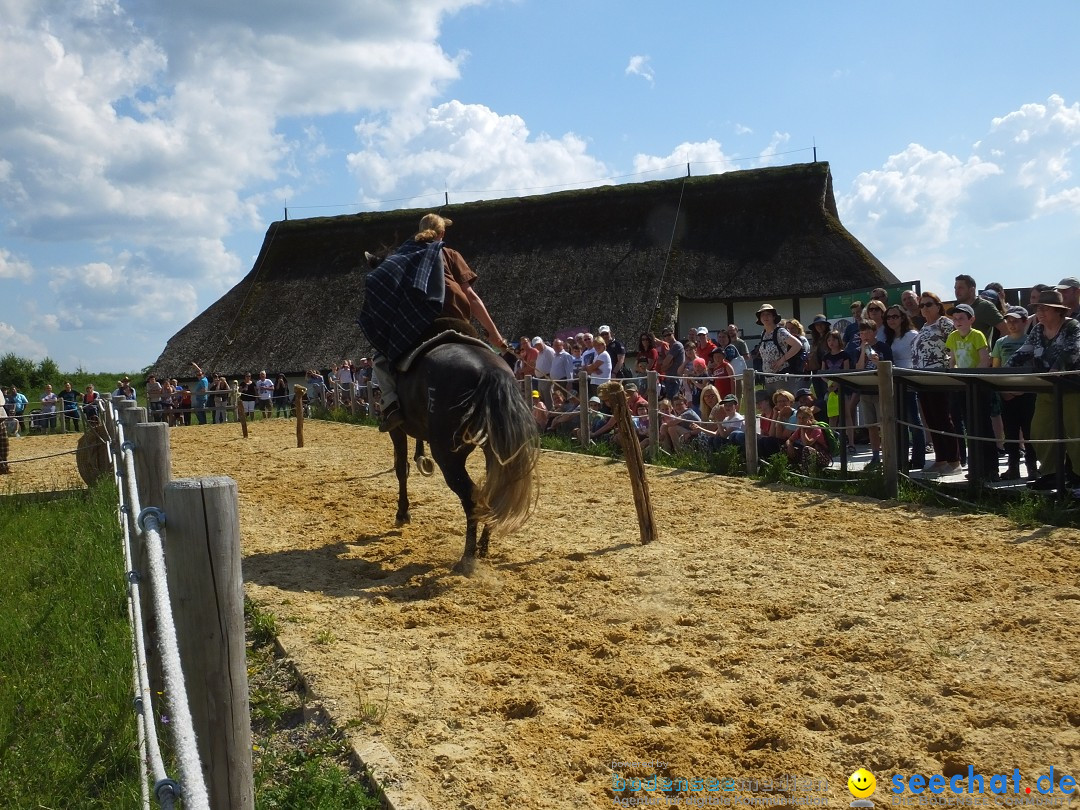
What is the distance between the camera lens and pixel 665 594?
5.56 m

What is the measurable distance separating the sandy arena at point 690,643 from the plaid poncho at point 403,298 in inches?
64.1

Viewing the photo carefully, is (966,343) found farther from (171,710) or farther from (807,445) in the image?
(171,710)

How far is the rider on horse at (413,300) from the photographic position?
6.94 metres

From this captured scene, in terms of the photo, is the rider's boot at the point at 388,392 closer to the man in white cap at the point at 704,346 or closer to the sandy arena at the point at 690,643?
the sandy arena at the point at 690,643

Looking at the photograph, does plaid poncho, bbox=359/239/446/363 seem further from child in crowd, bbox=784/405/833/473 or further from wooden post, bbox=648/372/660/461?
wooden post, bbox=648/372/660/461

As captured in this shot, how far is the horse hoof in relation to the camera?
20.5ft

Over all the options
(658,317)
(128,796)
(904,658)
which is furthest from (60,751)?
(658,317)

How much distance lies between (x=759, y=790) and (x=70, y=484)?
1093 centimetres

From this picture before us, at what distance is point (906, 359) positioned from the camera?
10023 millimetres

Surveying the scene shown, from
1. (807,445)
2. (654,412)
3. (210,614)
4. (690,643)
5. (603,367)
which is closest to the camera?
(210,614)

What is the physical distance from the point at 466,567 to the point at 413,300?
204 cm

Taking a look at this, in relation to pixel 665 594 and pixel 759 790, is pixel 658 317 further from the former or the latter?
pixel 759 790

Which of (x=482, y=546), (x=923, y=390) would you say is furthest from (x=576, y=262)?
(x=482, y=546)

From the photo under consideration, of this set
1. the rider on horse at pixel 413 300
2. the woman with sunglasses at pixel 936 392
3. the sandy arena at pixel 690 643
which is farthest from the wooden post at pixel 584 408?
the rider on horse at pixel 413 300
